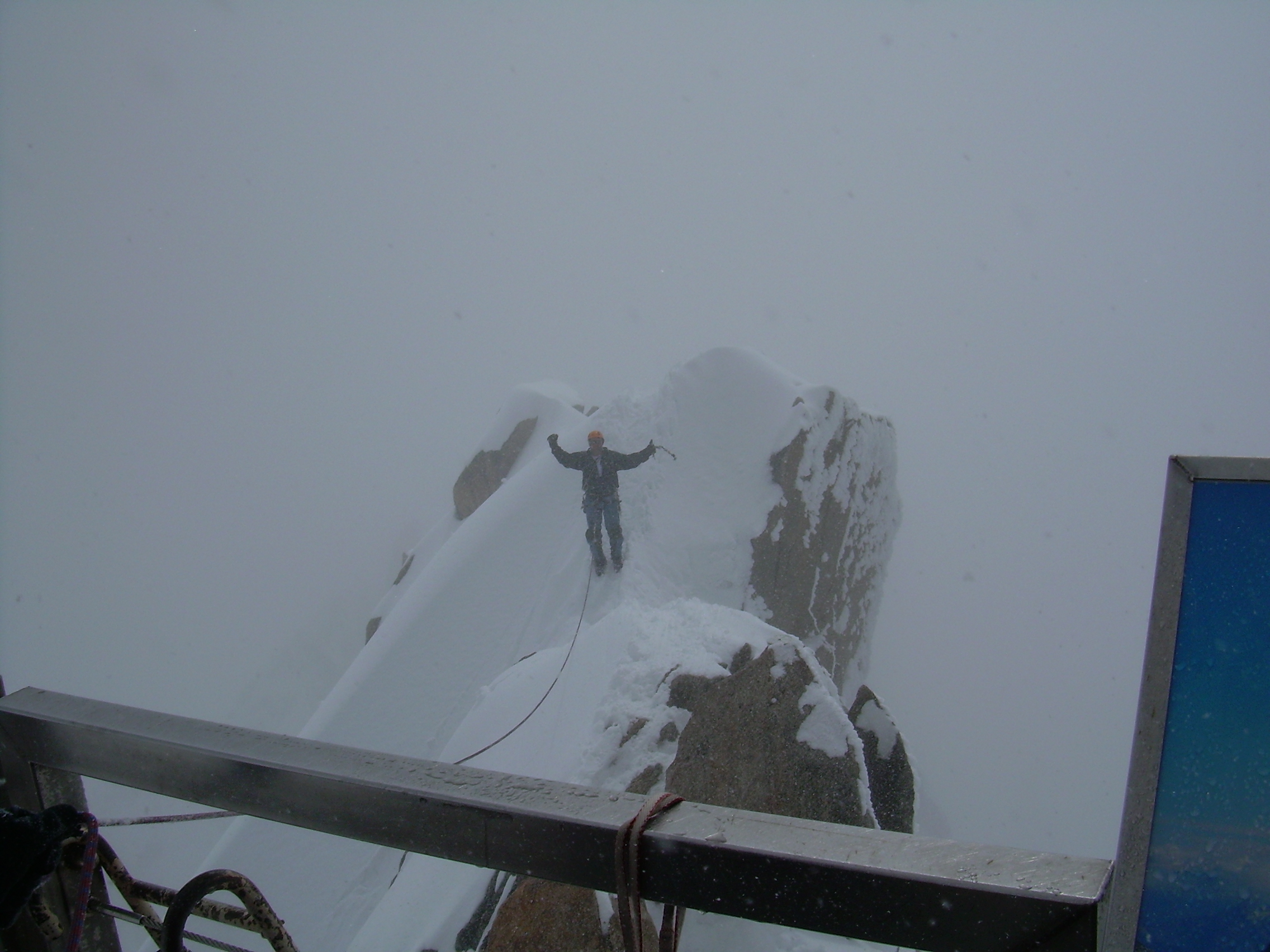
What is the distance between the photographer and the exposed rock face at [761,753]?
484 cm

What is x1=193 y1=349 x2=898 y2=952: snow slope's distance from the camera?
16.9 ft

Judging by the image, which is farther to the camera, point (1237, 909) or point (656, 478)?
point (656, 478)

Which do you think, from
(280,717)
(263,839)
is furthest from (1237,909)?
(280,717)

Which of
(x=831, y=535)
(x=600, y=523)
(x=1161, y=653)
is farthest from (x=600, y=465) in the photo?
(x=1161, y=653)

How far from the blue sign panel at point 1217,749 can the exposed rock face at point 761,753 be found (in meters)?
3.83

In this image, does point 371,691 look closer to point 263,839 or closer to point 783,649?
point 263,839

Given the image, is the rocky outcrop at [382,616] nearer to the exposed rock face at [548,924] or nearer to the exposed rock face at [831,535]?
the exposed rock face at [831,535]

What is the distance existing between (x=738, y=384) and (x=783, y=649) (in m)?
8.50

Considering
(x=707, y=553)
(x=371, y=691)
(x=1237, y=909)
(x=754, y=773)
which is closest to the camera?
(x=1237, y=909)

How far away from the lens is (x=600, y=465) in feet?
29.7

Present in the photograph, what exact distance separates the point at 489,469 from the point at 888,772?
47.8 feet

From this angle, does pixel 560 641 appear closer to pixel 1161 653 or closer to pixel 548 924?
pixel 548 924

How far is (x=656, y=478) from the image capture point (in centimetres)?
1216

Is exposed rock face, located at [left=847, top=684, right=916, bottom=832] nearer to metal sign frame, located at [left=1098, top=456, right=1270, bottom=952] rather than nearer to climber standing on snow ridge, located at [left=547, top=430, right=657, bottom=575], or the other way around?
climber standing on snow ridge, located at [left=547, top=430, right=657, bottom=575]
